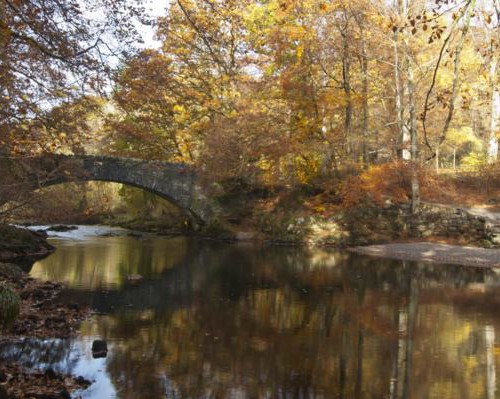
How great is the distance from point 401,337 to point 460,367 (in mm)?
1447

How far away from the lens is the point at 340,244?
21.9 m

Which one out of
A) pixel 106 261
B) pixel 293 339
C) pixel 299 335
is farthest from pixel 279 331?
pixel 106 261

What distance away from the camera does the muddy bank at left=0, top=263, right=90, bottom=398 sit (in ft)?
18.3

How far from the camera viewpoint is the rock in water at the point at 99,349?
688 cm

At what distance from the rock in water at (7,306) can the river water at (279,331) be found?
0.53 m

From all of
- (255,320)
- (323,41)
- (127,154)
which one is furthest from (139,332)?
(127,154)

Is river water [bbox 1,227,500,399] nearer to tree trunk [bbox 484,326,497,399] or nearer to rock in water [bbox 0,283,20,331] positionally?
tree trunk [bbox 484,326,497,399]

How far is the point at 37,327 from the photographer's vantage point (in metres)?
8.02

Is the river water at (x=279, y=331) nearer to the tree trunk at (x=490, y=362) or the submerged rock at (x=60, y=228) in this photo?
the tree trunk at (x=490, y=362)

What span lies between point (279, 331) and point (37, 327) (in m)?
3.52

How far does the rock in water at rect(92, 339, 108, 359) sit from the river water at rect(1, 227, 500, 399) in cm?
12

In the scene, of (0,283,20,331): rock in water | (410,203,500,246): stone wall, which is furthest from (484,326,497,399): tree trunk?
(410,203,500,246): stone wall

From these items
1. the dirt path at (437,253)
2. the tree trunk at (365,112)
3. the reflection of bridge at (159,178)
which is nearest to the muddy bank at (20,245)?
the reflection of bridge at (159,178)

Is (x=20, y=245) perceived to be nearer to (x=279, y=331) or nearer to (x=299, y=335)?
(x=279, y=331)
